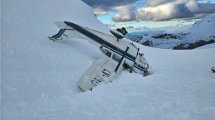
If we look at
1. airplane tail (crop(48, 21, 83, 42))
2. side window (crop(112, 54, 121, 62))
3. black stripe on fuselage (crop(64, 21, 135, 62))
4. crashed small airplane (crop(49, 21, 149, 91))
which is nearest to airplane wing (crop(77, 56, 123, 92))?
crashed small airplane (crop(49, 21, 149, 91))

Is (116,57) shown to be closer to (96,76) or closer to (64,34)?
(96,76)

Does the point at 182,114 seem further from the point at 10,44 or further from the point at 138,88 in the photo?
the point at 10,44

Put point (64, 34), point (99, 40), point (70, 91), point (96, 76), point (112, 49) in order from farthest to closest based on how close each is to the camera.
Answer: point (64, 34) < point (99, 40) < point (112, 49) < point (96, 76) < point (70, 91)

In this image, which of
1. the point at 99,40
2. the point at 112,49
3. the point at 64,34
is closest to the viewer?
the point at 112,49

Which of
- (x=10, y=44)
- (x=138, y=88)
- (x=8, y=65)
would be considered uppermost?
(x=138, y=88)

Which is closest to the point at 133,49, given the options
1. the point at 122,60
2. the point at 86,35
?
the point at 122,60

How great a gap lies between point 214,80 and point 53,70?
37.6 feet

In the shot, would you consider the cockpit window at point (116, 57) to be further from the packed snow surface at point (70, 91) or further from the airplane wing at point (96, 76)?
the airplane wing at point (96, 76)

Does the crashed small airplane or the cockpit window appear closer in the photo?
the crashed small airplane

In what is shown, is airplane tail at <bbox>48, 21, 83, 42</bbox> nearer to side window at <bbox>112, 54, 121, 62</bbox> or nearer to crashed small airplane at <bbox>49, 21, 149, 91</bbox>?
crashed small airplane at <bbox>49, 21, 149, 91</bbox>

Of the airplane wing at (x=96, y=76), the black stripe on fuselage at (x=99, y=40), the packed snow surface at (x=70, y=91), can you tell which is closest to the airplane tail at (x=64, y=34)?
the black stripe on fuselage at (x=99, y=40)

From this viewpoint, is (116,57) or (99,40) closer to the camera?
(116,57)

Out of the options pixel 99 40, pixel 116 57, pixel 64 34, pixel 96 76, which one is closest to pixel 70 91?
pixel 96 76

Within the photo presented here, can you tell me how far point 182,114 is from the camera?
18.6 ft
